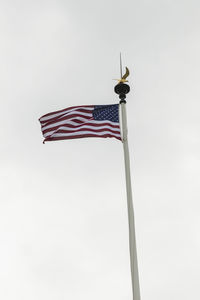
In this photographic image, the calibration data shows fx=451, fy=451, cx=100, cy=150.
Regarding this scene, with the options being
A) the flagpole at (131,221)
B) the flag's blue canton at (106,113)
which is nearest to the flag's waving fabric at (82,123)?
the flag's blue canton at (106,113)

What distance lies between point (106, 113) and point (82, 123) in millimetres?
1075

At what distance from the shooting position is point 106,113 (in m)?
18.7

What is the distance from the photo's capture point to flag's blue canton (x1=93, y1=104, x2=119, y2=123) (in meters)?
18.6

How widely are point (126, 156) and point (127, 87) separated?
324 cm

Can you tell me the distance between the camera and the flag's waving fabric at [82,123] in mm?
18250

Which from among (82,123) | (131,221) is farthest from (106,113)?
(131,221)


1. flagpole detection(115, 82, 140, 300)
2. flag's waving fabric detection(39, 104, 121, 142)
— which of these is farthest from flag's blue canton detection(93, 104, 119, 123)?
flagpole detection(115, 82, 140, 300)

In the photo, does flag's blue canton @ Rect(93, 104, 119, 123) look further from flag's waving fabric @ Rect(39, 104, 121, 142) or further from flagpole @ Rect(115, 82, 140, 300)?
flagpole @ Rect(115, 82, 140, 300)

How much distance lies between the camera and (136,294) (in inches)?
568

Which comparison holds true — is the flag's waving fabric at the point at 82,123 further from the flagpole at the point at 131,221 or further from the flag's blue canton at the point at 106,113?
the flagpole at the point at 131,221

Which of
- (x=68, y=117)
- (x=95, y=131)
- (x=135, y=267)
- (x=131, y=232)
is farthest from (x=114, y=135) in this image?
(x=135, y=267)

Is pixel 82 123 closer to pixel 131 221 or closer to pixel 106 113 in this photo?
pixel 106 113

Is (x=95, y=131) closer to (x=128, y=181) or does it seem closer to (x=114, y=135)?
(x=114, y=135)

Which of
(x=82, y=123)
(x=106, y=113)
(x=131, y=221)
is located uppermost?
(x=106, y=113)
